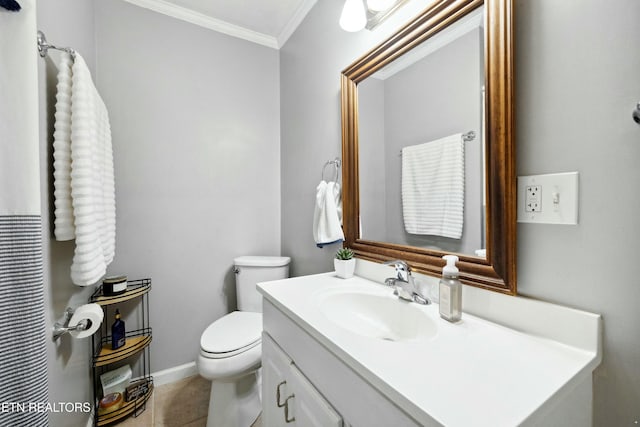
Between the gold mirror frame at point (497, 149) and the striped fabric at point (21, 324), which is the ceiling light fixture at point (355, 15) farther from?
the striped fabric at point (21, 324)

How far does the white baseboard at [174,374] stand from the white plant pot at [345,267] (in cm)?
134

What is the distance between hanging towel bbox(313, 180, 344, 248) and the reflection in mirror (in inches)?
5.6

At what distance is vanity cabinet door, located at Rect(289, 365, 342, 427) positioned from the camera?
64cm

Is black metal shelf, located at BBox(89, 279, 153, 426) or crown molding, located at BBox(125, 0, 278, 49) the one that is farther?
crown molding, located at BBox(125, 0, 278, 49)

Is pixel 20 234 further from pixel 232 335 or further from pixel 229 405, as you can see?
pixel 229 405

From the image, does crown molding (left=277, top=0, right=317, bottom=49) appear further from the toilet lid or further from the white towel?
the toilet lid

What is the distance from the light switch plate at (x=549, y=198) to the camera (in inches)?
24.4

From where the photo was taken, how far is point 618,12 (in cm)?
56

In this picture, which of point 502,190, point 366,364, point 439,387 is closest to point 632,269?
point 502,190

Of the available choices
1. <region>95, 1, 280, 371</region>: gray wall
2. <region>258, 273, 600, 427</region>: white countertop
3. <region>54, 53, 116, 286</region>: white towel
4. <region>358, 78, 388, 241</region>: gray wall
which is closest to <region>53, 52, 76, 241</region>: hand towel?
<region>54, 53, 116, 286</region>: white towel

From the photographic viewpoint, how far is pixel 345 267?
1.21m

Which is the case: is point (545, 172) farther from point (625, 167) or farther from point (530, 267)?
point (530, 267)

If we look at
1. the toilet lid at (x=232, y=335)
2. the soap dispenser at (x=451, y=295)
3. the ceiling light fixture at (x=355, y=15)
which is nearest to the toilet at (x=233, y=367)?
the toilet lid at (x=232, y=335)

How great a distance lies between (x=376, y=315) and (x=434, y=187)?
51 centimetres
